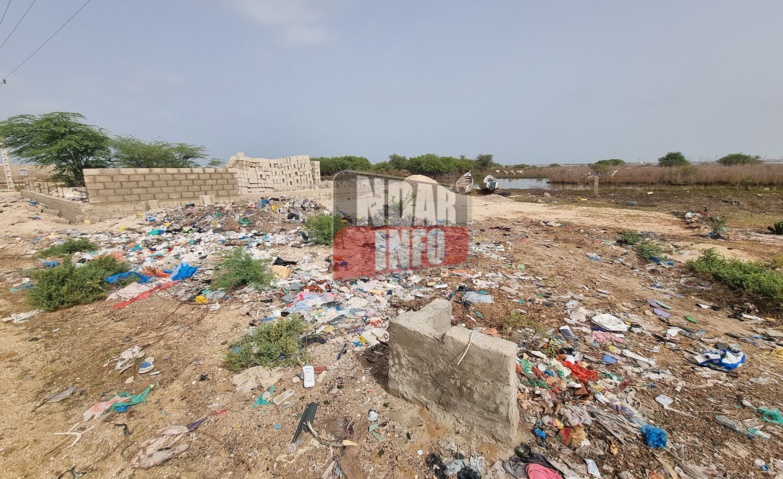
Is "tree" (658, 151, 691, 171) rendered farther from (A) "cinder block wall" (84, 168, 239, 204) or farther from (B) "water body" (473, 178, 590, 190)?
(A) "cinder block wall" (84, 168, 239, 204)

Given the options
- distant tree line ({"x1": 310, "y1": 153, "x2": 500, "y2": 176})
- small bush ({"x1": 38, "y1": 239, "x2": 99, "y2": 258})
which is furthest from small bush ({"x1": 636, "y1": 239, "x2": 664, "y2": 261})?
distant tree line ({"x1": 310, "y1": 153, "x2": 500, "y2": 176})

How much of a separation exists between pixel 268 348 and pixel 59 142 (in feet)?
48.9

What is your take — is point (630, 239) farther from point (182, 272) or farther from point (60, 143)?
point (60, 143)

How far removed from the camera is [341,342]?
2904mm

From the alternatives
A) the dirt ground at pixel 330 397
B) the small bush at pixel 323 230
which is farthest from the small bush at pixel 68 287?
the small bush at pixel 323 230

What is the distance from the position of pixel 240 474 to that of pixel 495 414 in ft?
4.97

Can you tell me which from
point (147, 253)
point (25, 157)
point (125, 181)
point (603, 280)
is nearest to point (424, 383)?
point (603, 280)

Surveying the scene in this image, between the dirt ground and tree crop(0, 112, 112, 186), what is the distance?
10.6 m

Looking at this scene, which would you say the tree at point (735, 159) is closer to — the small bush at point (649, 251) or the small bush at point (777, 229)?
the small bush at point (777, 229)

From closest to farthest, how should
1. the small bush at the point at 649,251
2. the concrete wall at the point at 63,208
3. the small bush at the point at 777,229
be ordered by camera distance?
the small bush at the point at 649,251, the small bush at the point at 777,229, the concrete wall at the point at 63,208

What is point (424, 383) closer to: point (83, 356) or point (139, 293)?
point (83, 356)

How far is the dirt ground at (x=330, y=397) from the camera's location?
5.78 feet

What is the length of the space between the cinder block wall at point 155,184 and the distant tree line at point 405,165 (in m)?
16.1

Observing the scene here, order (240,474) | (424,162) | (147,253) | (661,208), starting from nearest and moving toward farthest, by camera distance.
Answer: (240,474) < (147,253) < (661,208) < (424,162)
